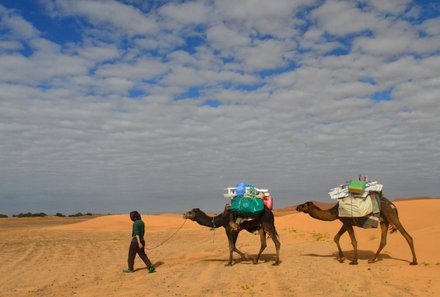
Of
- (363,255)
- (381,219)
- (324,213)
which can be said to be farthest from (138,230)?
(363,255)

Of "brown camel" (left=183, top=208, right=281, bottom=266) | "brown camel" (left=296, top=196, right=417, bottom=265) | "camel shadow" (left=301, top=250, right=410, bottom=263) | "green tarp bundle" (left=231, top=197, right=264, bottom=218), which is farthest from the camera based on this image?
"camel shadow" (left=301, top=250, right=410, bottom=263)

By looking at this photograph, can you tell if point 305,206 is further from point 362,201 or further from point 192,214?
point 192,214

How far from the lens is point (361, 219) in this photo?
14.9 m

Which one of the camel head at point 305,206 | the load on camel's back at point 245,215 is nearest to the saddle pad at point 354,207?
the camel head at point 305,206

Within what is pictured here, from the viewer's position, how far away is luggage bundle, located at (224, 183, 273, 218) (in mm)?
14898

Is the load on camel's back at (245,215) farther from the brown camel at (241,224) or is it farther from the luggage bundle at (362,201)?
the luggage bundle at (362,201)

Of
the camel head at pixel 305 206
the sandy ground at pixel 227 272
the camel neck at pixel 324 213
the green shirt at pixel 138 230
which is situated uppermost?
the camel head at pixel 305 206

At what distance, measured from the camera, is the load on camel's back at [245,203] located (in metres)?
14.9

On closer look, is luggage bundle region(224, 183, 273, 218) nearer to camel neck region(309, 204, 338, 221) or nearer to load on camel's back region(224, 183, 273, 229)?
load on camel's back region(224, 183, 273, 229)

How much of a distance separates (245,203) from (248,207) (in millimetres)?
164

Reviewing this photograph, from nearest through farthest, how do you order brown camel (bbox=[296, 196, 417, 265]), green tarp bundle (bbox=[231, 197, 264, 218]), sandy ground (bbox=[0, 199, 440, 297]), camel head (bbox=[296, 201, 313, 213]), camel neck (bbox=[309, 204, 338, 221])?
sandy ground (bbox=[0, 199, 440, 297])
brown camel (bbox=[296, 196, 417, 265])
green tarp bundle (bbox=[231, 197, 264, 218])
camel neck (bbox=[309, 204, 338, 221])
camel head (bbox=[296, 201, 313, 213])

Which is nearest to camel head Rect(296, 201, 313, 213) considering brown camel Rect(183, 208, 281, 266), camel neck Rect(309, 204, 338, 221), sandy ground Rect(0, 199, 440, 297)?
camel neck Rect(309, 204, 338, 221)

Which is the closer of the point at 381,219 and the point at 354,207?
the point at 354,207

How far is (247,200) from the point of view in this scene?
49.2 feet
